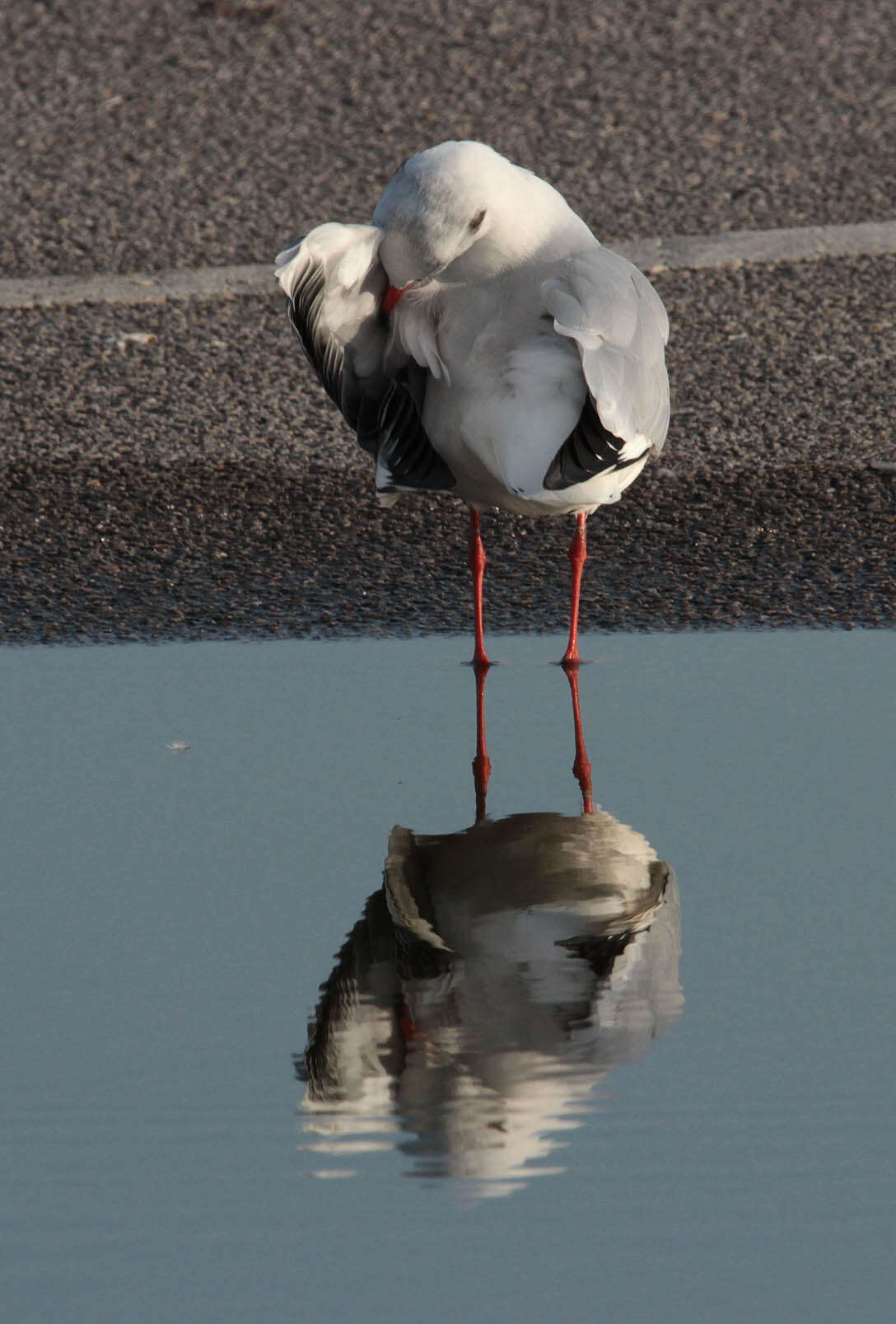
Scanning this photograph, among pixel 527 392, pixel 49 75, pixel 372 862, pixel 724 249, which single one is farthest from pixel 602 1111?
pixel 49 75

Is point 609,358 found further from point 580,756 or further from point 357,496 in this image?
point 357,496

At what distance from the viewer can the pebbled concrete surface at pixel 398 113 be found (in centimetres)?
784

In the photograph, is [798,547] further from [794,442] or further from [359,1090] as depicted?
[359,1090]

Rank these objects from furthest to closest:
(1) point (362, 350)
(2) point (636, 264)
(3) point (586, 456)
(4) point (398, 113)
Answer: (4) point (398, 113), (2) point (636, 264), (1) point (362, 350), (3) point (586, 456)

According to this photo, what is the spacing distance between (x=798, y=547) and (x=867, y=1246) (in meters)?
2.81

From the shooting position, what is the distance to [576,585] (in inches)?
169

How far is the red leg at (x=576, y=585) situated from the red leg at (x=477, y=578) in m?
0.19

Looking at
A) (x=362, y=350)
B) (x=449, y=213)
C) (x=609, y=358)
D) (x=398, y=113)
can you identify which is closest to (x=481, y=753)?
(x=609, y=358)

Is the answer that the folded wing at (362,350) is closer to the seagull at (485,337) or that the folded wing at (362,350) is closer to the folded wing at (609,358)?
the seagull at (485,337)

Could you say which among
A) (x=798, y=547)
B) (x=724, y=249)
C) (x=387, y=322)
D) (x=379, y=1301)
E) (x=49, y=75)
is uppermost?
(x=49, y=75)

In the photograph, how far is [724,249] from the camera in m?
7.37

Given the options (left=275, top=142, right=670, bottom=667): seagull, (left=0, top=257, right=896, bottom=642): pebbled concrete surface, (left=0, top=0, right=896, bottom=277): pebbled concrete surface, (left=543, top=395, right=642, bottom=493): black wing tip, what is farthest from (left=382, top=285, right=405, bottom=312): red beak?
(left=0, top=0, right=896, bottom=277): pebbled concrete surface

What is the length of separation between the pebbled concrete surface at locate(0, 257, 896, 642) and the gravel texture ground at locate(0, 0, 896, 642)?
13mm

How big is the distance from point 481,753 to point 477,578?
0.69 m
